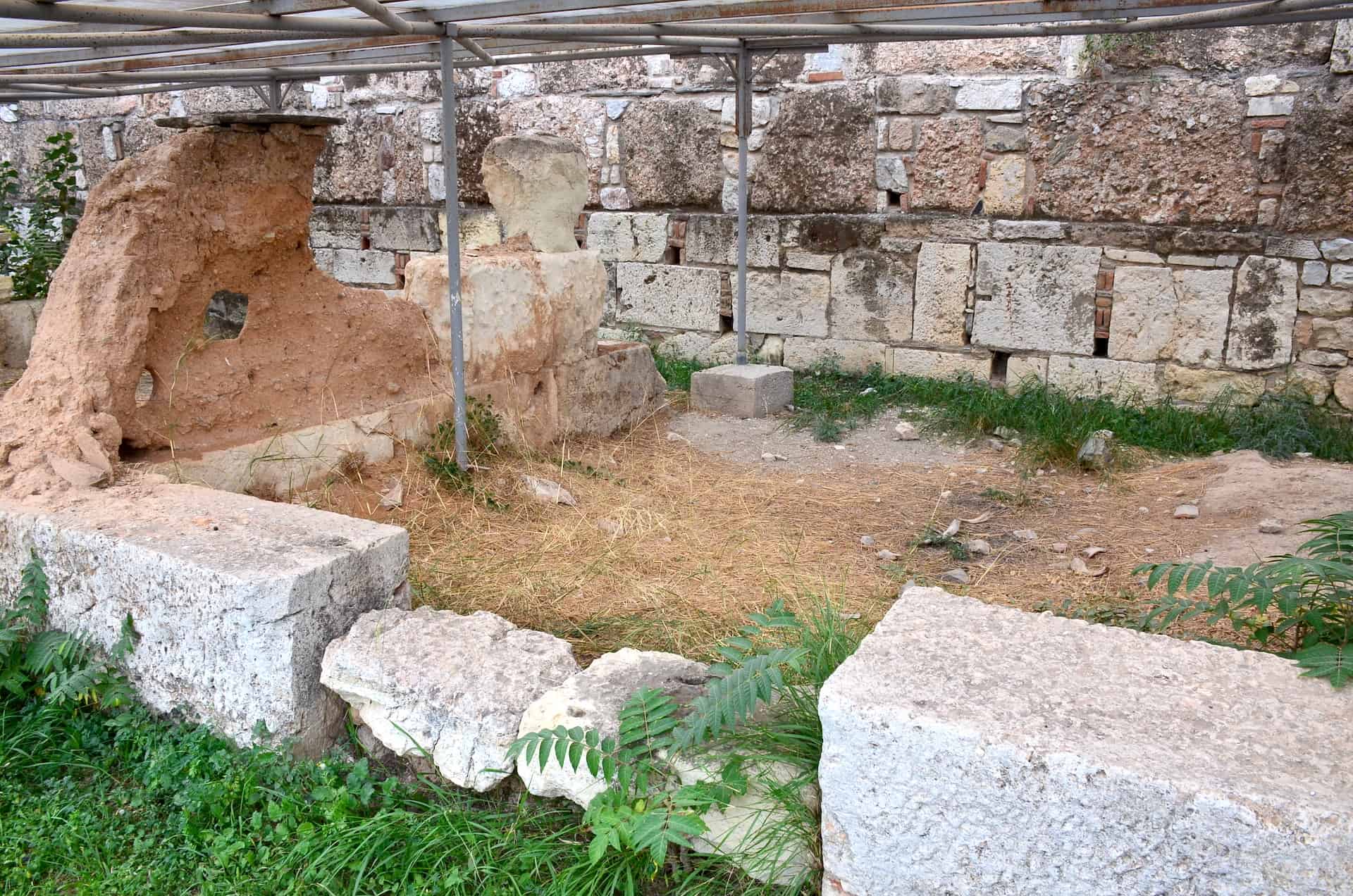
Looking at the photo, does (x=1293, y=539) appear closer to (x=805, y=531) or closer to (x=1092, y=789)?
(x=805, y=531)

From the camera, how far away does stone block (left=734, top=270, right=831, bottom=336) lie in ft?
23.8

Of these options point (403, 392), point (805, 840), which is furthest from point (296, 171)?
point (805, 840)

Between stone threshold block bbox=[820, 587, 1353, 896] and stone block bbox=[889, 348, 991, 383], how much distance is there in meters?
4.72

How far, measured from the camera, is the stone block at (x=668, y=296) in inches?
301

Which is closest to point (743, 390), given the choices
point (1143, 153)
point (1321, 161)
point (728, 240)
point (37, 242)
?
point (728, 240)

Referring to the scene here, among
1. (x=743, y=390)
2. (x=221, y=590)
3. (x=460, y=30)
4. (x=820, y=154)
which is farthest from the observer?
(x=820, y=154)

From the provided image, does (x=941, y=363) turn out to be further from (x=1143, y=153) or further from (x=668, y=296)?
(x=668, y=296)

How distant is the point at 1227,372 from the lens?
603 cm

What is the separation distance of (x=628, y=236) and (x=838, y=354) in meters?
1.82

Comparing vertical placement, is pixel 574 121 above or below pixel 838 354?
above

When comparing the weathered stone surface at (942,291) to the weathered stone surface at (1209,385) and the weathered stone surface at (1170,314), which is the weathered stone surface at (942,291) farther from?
the weathered stone surface at (1209,385)

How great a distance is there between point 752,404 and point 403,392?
91.4 inches

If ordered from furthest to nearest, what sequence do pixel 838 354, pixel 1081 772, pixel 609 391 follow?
1. pixel 838 354
2. pixel 609 391
3. pixel 1081 772

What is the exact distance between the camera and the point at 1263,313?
19.1 feet
